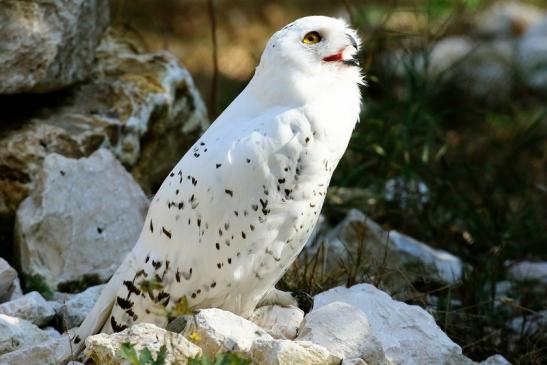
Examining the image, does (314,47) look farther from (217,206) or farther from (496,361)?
(496,361)

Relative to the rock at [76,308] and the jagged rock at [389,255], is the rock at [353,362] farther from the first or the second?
the jagged rock at [389,255]

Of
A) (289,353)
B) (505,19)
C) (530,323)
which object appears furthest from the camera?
(505,19)

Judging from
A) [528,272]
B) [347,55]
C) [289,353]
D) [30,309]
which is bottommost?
[528,272]

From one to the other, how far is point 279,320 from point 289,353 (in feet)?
2.33

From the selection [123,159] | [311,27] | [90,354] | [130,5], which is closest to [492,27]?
[130,5]

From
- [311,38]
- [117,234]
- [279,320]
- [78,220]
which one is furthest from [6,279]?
[311,38]

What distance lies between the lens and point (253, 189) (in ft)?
12.9

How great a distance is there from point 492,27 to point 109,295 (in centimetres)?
881

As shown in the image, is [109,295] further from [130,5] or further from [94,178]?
[130,5]

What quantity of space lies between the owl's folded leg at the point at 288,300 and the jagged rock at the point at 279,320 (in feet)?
0.12

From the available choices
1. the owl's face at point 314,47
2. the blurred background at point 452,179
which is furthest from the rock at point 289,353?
the blurred background at point 452,179

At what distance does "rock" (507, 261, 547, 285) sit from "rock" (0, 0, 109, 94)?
2.67m

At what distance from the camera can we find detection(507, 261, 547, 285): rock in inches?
238

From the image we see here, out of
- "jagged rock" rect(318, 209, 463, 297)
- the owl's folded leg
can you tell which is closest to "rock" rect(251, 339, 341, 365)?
the owl's folded leg
